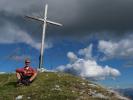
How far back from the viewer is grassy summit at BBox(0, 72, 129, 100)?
3039 centimetres

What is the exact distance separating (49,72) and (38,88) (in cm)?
640

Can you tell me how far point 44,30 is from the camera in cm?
4247

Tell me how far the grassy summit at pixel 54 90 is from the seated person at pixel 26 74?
0.58 meters

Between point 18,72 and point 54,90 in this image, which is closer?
point 54,90

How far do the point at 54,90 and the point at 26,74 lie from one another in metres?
3.46

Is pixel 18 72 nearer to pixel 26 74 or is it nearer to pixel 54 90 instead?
pixel 26 74

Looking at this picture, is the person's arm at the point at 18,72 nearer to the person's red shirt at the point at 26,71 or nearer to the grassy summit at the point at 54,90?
the person's red shirt at the point at 26,71

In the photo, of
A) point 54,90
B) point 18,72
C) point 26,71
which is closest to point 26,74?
point 26,71

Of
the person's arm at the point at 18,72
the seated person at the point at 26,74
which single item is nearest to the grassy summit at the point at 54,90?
the seated person at the point at 26,74

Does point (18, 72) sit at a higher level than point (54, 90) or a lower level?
higher

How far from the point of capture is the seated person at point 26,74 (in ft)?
111

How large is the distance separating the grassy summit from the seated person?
1.89ft

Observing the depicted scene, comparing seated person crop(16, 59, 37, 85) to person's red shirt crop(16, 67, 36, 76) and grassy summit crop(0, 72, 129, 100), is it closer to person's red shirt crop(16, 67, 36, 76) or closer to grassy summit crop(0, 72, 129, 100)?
person's red shirt crop(16, 67, 36, 76)

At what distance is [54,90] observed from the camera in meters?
32.0
